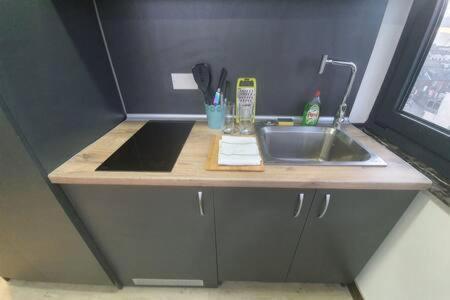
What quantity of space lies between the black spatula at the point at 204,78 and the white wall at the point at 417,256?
108 cm

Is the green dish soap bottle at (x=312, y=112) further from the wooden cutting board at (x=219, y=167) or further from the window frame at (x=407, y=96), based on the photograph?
the wooden cutting board at (x=219, y=167)

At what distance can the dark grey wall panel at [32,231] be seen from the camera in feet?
2.24

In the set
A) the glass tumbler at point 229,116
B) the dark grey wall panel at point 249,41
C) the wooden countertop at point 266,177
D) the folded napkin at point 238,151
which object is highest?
the dark grey wall panel at point 249,41

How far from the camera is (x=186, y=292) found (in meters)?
1.18

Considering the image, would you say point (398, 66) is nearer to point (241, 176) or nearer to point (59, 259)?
point (241, 176)

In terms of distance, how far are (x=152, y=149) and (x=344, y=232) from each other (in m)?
0.98

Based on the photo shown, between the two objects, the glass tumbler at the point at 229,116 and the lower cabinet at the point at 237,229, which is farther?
the glass tumbler at the point at 229,116

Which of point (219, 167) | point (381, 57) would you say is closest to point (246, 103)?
point (219, 167)

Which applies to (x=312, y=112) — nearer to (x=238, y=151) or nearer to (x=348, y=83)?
(x=348, y=83)

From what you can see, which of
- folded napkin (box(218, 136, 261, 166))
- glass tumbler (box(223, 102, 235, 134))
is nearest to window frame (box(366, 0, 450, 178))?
folded napkin (box(218, 136, 261, 166))

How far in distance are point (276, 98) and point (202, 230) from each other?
34.1 inches

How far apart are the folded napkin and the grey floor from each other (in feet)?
3.00

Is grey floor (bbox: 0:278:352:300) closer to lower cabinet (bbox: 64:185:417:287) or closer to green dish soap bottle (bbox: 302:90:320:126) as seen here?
lower cabinet (bbox: 64:185:417:287)

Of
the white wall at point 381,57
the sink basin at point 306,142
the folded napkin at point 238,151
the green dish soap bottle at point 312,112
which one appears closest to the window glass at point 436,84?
the white wall at point 381,57
